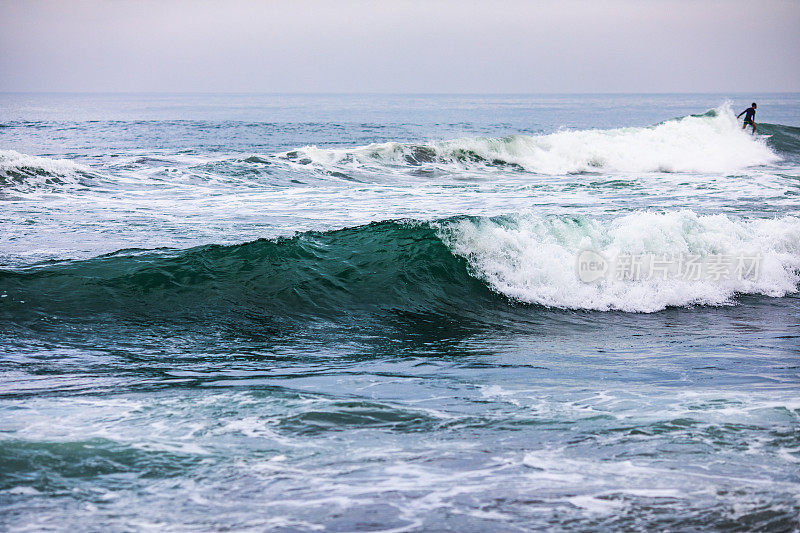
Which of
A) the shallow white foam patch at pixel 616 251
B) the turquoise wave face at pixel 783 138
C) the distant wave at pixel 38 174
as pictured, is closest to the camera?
the shallow white foam patch at pixel 616 251

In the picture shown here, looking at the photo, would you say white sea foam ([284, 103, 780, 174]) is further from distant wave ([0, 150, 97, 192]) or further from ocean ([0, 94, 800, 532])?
distant wave ([0, 150, 97, 192])

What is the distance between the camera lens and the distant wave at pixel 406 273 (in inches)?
330

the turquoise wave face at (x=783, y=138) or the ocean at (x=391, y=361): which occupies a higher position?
the turquoise wave face at (x=783, y=138)

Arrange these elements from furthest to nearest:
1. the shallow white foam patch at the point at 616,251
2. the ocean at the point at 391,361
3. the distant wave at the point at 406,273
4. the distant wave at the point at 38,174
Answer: the distant wave at the point at 38,174 → the shallow white foam patch at the point at 616,251 → the distant wave at the point at 406,273 → the ocean at the point at 391,361

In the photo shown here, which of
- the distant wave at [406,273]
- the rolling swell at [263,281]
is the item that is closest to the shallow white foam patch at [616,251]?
the distant wave at [406,273]

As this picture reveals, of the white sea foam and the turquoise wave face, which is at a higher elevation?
the turquoise wave face

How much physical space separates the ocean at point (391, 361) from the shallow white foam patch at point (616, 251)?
0.14 feet

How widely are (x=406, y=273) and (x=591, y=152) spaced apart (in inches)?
672

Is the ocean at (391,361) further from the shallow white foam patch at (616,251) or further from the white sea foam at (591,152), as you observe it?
the white sea foam at (591,152)

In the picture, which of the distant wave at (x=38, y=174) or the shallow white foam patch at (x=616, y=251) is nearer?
the shallow white foam patch at (x=616, y=251)

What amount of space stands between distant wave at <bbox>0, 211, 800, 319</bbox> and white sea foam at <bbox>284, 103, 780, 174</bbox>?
36.3 ft

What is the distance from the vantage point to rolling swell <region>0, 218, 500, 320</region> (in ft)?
26.8

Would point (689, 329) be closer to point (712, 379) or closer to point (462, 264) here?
point (712, 379)

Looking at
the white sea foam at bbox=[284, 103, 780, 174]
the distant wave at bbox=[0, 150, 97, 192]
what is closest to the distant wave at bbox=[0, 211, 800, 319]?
the distant wave at bbox=[0, 150, 97, 192]
